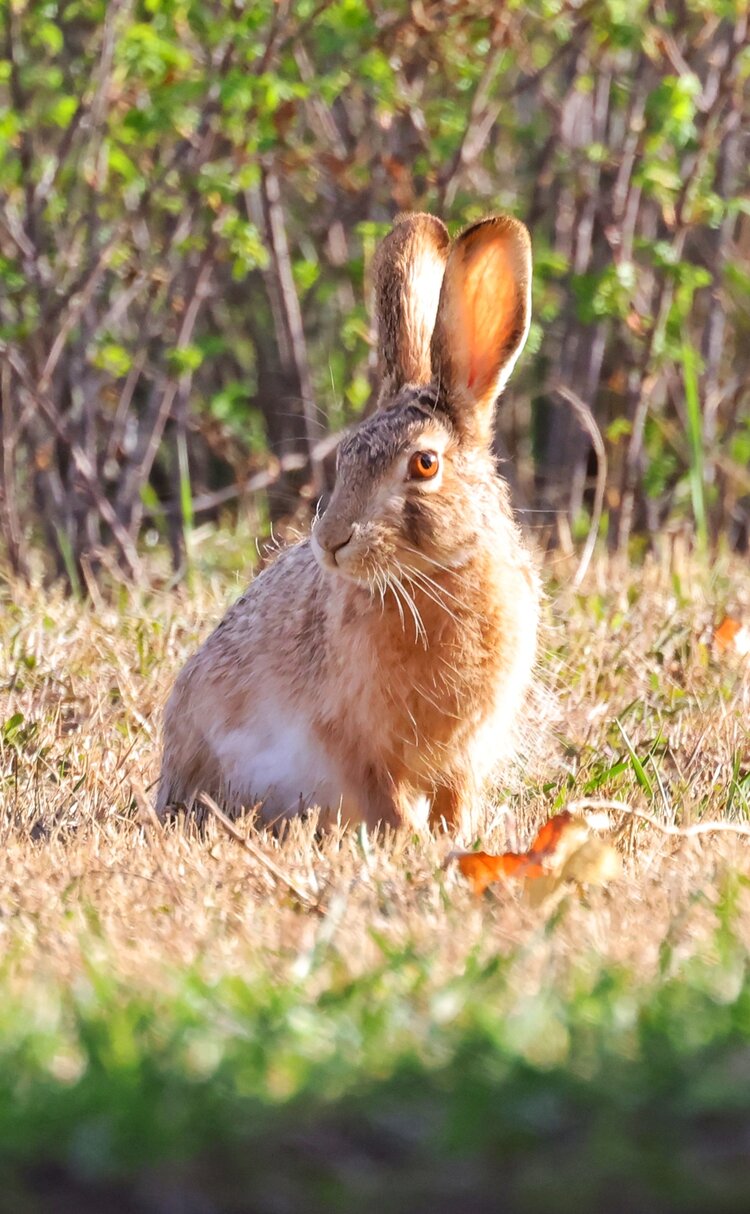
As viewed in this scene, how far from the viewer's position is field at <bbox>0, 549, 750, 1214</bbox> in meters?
1.55

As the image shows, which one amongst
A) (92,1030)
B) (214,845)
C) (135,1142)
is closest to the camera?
(135,1142)

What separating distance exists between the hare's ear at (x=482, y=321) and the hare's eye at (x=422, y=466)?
0.55ft

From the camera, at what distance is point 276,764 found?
12.0 ft

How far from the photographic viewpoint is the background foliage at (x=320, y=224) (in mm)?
6406

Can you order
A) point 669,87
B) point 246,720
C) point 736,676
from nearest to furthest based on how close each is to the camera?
point 246,720 < point 736,676 < point 669,87

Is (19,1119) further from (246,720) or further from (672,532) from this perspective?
(672,532)

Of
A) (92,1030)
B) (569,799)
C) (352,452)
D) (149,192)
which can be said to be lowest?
(569,799)

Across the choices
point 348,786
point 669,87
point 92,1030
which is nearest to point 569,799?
point 348,786

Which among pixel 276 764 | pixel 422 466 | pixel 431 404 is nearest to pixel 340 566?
pixel 422 466

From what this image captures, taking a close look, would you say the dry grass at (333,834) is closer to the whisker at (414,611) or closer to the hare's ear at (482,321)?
the whisker at (414,611)

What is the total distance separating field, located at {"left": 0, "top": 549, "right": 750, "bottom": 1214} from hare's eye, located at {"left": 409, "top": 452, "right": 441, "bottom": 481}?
0.71 meters

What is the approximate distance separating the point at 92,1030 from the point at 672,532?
6.24 metres

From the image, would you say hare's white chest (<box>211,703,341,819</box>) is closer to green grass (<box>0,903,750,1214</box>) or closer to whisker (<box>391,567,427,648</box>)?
whisker (<box>391,567,427,648</box>)

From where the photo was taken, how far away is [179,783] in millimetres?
3906
